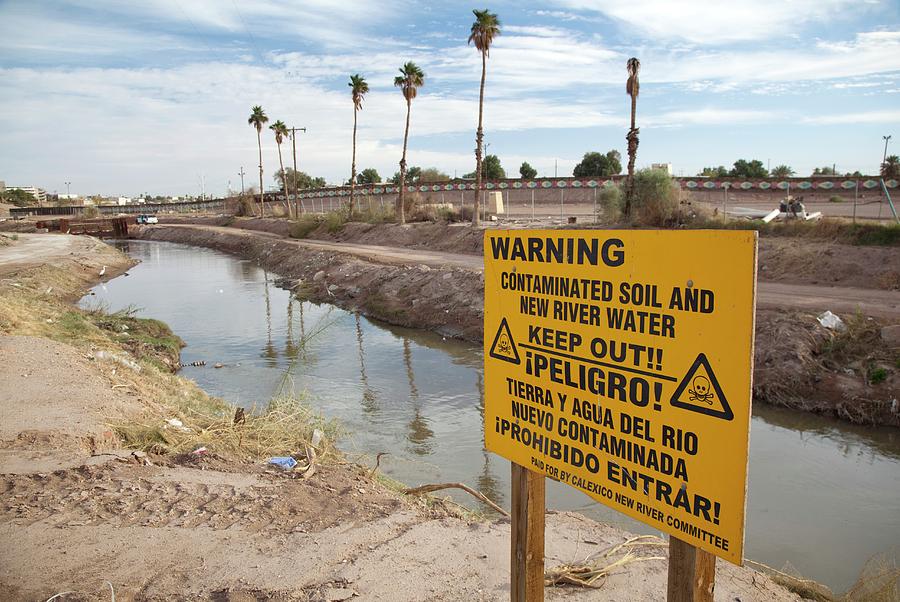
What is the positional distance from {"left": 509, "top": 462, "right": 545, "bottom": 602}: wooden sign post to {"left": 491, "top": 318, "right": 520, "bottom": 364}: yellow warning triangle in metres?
0.57

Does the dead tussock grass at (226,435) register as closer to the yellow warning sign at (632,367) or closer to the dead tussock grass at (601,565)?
the dead tussock grass at (601,565)

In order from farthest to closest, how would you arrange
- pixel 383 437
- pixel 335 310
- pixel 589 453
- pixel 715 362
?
pixel 335 310 < pixel 383 437 < pixel 589 453 < pixel 715 362

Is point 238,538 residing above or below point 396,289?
above

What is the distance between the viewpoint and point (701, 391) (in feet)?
8.11

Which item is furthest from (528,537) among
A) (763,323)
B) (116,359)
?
(763,323)

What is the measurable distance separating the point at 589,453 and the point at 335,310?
24.2 metres

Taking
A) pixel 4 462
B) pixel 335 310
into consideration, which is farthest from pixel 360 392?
pixel 335 310

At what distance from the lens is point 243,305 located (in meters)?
27.6

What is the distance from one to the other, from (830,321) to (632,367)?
13859 mm

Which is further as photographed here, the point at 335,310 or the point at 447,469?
the point at 335,310

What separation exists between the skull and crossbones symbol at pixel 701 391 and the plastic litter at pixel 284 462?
5.90 m

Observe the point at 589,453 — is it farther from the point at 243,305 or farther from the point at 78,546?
the point at 243,305

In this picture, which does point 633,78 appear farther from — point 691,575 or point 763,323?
point 691,575

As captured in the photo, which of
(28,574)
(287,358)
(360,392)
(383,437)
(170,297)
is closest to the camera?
(28,574)
